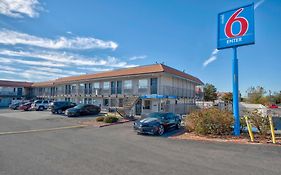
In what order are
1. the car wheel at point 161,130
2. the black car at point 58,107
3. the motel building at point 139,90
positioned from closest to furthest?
the car wheel at point 161,130 → the motel building at point 139,90 → the black car at point 58,107

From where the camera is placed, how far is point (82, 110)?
25.3 metres

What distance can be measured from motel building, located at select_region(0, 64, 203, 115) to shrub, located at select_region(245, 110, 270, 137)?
510 inches

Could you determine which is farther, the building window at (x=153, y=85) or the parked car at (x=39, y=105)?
the parked car at (x=39, y=105)

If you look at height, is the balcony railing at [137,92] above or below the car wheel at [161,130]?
above

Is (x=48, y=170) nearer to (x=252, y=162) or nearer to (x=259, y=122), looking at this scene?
(x=252, y=162)

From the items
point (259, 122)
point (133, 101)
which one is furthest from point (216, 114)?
point (133, 101)

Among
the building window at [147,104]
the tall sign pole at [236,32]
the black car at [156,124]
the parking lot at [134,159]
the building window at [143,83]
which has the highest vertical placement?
the tall sign pole at [236,32]

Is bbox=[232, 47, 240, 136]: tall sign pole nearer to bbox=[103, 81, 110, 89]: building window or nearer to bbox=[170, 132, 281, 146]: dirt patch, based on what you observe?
bbox=[170, 132, 281, 146]: dirt patch

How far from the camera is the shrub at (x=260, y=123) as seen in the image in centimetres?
1150

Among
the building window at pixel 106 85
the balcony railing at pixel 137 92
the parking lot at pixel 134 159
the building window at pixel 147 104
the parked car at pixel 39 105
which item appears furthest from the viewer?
the parked car at pixel 39 105

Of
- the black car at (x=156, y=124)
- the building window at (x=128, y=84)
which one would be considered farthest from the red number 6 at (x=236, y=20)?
the building window at (x=128, y=84)

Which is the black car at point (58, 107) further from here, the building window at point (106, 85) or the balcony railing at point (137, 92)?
the building window at point (106, 85)

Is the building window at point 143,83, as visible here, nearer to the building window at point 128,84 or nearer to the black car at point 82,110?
the building window at point 128,84

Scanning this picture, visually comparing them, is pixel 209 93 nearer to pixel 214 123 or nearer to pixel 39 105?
pixel 39 105
